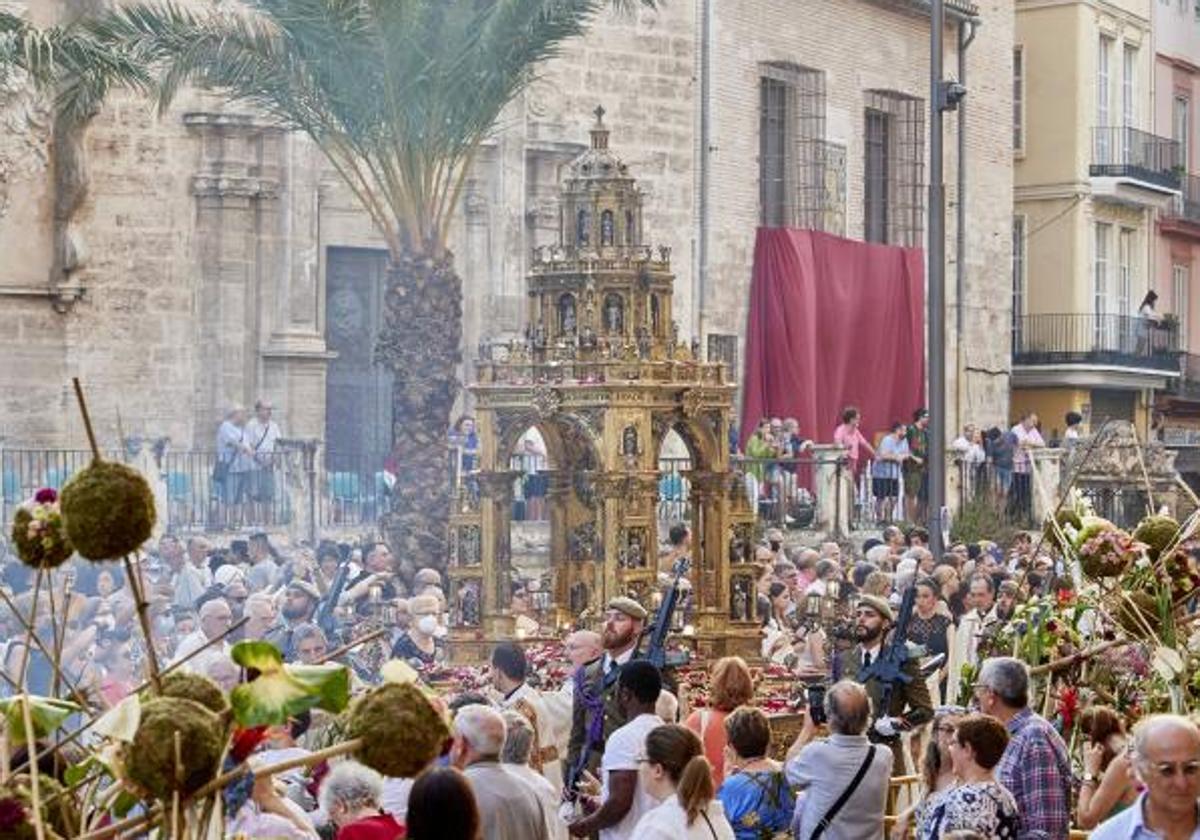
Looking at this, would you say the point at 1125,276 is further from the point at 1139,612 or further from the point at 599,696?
the point at 1139,612

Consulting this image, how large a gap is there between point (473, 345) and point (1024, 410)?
1548 cm

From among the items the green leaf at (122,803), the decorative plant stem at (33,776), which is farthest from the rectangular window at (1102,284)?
the decorative plant stem at (33,776)

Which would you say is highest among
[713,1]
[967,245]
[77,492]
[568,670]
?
[713,1]

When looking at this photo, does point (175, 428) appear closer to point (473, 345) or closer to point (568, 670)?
point (473, 345)

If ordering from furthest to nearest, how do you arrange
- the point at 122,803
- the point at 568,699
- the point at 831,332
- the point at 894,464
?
1. the point at 831,332
2. the point at 894,464
3. the point at 568,699
4. the point at 122,803

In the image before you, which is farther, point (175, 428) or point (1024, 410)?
point (1024, 410)

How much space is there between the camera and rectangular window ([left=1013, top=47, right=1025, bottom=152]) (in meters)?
43.2

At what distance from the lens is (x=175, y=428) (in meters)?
26.0

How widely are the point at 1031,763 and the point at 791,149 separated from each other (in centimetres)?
2565

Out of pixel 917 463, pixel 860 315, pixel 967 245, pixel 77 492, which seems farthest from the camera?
pixel 967 245

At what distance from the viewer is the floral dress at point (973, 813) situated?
27.2 feet

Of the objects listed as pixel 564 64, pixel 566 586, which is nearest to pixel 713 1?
pixel 564 64

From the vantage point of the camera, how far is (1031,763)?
9.18 m

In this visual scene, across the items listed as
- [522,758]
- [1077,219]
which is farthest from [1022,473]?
[522,758]
